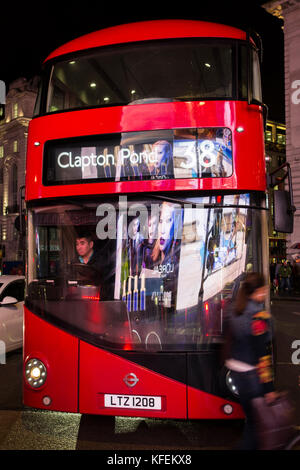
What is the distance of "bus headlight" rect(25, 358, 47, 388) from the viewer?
487cm

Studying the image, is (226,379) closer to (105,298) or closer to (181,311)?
(181,311)

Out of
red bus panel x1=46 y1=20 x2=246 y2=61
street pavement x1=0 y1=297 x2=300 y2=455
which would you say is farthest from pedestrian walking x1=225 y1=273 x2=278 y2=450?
red bus panel x1=46 y1=20 x2=246 y2=61

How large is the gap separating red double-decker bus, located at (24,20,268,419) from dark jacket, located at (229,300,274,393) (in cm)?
72

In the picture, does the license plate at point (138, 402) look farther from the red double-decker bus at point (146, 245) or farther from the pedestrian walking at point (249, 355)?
the pedestrian walking at point (249, 355)

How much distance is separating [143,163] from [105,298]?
4.46ft

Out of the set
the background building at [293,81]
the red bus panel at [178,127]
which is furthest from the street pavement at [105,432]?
the background building at [293,81]

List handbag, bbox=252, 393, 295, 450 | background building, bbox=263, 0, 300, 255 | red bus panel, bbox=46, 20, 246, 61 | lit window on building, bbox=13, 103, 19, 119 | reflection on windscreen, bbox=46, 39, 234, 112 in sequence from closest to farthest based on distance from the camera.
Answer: handbag, bbox=252, 393, 295, 450 < reflection on windscreen, bbox=46, 39, 234, 112 < red bus panel, bbox=46, 20, 246, 61 < background building, bbox=263, 0, 300, 255 < lit window on building, bbox=13, 103, 19, 119

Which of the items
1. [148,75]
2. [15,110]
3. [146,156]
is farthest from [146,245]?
[15,110]

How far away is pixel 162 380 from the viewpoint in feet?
15.0

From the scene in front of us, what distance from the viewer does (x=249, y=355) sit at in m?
3.87

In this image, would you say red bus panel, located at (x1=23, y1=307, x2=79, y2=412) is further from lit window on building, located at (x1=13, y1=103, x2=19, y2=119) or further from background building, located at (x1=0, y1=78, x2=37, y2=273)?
lit window on building, located at (x1=13, y1=103, x2=19, y2=119)

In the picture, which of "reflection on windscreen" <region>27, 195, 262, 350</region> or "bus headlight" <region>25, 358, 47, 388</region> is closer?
"reflection on windscreen" <region>27, 195, 262, 350</region>

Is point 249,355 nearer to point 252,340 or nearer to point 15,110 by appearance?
point 252,340

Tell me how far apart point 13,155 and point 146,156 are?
54802 millimetres
